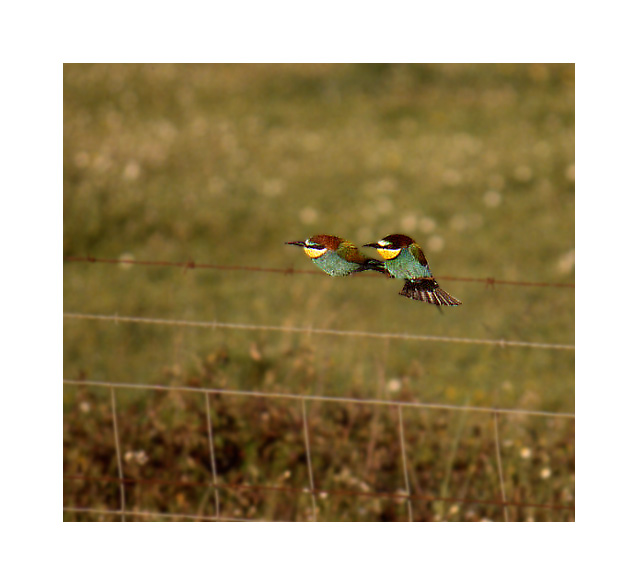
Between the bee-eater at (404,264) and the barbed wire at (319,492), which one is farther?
the barbed wire at (319,492)

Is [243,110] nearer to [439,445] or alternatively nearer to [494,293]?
[494,293]

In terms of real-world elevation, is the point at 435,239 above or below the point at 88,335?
above

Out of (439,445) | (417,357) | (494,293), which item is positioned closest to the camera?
(439,445)

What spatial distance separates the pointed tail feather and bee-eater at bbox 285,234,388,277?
0.09 meters

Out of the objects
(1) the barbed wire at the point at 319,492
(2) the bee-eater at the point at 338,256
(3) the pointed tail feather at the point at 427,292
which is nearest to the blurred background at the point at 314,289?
(1) the barbed wire at the point at 319,492

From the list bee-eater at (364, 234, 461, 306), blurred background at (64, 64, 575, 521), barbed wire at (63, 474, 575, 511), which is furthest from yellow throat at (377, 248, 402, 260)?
barbed wire at (63, 474, 575, 511)

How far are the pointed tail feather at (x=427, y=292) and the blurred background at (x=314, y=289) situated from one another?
62 cm

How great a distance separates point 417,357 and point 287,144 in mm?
2820

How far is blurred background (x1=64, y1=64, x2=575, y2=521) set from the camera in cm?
304

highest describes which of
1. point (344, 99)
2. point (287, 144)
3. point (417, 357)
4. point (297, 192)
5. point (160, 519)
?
point (344, 99)

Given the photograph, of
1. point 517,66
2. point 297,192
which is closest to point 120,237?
point 297,192

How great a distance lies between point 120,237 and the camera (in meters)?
4.98

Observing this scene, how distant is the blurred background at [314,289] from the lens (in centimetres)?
304

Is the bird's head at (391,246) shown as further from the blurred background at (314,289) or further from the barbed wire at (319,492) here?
the barbed wire at (319,492)
